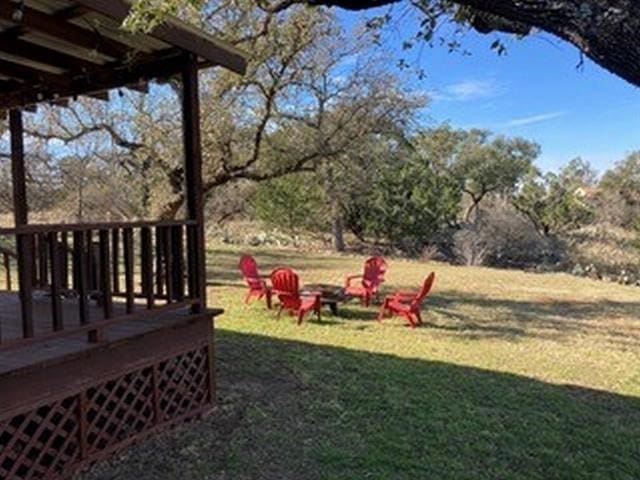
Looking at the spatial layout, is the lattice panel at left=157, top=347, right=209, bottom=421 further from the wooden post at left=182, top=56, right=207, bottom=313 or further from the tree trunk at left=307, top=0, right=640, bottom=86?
the tree trunk at left=307, top=0, right=640, bottom=86

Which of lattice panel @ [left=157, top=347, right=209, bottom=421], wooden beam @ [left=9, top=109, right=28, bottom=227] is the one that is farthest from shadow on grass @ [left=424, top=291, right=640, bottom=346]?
wooden beam @ [left=9, top=109, right=28, bottom=227]

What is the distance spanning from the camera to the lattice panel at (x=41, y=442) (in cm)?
381

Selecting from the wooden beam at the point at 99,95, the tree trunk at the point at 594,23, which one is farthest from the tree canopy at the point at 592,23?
the wooden beam at the point at 99,95

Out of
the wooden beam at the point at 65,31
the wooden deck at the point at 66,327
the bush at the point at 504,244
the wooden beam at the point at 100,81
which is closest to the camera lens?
the wooden deck at the point at 66,327

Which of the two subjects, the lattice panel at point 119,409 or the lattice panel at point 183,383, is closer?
the lattice panel at point 119,409

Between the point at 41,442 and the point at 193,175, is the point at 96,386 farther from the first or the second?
the point at 193,175

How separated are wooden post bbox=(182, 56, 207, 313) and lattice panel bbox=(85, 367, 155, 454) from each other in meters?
0.89

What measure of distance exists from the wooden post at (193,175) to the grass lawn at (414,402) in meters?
1.21

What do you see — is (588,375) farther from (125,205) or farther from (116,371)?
(125,205)

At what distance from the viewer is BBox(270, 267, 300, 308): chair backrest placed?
30.4 ft

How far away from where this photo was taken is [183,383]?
524cm

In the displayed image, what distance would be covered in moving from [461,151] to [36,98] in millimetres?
28713

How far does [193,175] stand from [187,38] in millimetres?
1153

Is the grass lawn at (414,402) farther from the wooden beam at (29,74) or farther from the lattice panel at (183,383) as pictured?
the wooden beam at (29,74)
